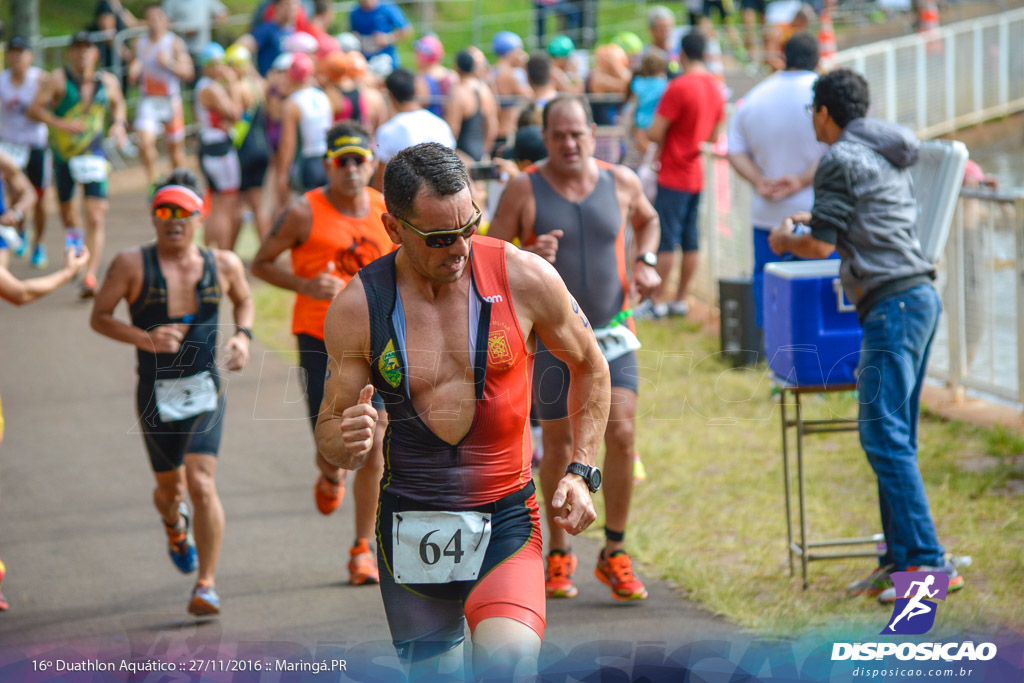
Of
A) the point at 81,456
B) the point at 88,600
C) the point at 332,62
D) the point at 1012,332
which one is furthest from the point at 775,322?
the point at 332,62

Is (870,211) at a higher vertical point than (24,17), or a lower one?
lower

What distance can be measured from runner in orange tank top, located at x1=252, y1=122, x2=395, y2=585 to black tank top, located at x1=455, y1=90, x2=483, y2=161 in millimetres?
5747

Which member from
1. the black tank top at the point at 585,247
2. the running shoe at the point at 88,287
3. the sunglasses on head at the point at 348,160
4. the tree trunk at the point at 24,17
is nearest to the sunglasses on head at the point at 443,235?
the black tank top at the point at 585,247

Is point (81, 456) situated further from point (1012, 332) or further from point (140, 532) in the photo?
point (1012, 332)

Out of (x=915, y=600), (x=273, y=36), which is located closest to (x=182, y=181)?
(x=915, y=600)

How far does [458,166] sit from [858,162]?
2250mm

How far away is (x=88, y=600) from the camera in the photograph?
578 centimetres

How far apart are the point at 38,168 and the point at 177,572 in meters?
8.28

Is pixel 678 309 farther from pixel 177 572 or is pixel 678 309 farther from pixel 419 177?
pixel 419 177

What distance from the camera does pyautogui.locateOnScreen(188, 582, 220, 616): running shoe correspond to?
545 centimetres

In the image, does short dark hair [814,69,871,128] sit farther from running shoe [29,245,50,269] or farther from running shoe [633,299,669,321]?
running shoe [29,245,50,269]

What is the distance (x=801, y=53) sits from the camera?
780 cm

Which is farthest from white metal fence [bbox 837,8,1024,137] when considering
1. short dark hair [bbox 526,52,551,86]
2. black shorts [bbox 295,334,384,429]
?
black shorts [bbox 295,334,384,429]

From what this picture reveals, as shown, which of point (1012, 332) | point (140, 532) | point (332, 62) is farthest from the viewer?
point (332, 62)
